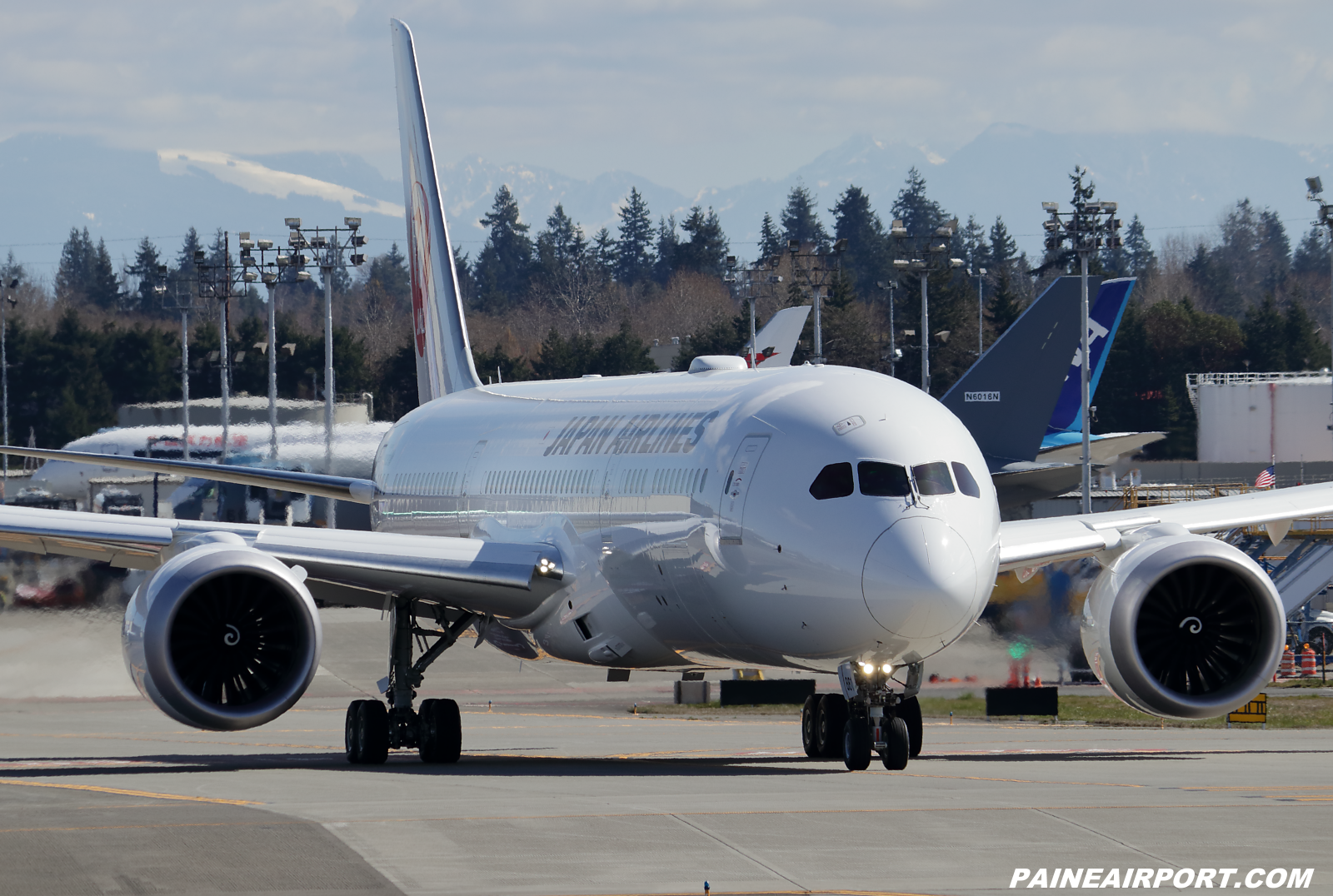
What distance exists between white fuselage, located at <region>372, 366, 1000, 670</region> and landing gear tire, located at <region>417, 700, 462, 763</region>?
1.48 metres

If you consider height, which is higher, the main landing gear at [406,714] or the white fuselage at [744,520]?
the white fuselage at [744,520]

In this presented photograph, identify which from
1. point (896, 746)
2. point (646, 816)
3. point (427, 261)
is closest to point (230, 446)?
point (427, 261)

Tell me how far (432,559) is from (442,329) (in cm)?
1176

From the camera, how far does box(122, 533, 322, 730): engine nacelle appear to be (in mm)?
20484

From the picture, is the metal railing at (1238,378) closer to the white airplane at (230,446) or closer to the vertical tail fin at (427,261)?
the white airplane at (230,446)

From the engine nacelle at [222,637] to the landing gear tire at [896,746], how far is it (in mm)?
5992

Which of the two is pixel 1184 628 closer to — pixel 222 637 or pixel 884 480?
pixel 884 480

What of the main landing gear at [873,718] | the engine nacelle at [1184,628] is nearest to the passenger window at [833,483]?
the main landing gear at [873,718]

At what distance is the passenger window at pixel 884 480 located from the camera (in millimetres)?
19484

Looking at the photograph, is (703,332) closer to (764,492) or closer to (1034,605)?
(1034,605)

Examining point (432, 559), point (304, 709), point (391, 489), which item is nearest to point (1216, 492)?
point (304, 709)

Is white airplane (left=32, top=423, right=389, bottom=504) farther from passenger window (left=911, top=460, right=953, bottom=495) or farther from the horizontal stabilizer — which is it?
passenger window (left=911, top=460, right=953, bottom=495)

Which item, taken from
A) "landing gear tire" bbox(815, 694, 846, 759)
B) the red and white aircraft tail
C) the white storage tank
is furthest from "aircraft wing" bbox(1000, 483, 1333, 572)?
the white storage tank

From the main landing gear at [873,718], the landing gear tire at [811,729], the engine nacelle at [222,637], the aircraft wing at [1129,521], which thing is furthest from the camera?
the landing gear tire at [811,729]
